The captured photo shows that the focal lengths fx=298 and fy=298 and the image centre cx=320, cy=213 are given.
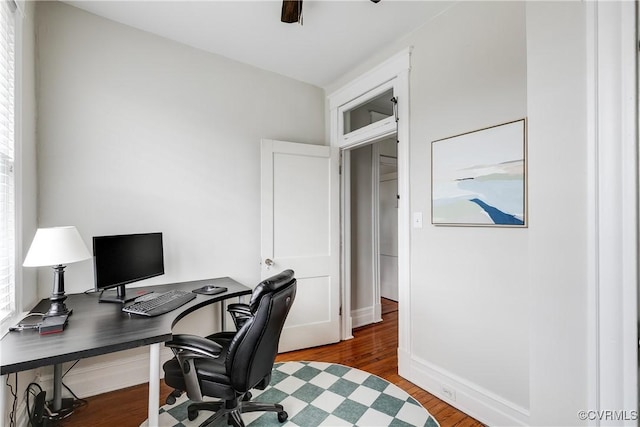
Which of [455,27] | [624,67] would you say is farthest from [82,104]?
[624,67]

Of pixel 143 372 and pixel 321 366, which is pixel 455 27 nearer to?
pixel 321 366

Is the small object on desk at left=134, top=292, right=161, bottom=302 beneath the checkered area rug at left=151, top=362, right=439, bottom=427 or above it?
above

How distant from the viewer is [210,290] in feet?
7.47

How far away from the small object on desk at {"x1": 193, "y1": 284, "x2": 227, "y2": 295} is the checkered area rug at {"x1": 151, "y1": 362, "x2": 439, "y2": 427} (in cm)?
73

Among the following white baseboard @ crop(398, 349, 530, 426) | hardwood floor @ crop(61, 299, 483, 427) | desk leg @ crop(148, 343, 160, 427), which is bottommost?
hardwood floor @ crop(61, 299, 483, 427)

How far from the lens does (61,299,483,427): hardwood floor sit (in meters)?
1.91

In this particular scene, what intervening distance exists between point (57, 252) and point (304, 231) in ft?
6.28

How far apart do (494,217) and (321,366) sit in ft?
6.06

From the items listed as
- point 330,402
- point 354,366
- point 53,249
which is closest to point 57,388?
point 53,249

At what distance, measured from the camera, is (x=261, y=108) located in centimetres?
302

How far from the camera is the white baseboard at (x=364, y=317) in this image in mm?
3614

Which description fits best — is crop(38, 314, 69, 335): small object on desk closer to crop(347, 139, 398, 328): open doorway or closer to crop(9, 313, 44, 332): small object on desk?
crop(9, 313, 44, 332): small object on desk

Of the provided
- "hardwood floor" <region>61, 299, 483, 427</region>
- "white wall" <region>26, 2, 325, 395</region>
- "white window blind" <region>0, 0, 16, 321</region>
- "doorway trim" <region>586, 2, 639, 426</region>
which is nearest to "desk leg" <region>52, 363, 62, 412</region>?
"hardwood floor" <region>61, 299, 483, 427</region>

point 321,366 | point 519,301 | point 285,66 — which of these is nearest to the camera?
point 519,301
